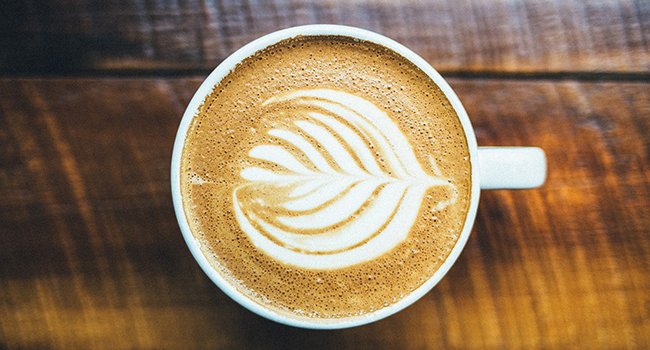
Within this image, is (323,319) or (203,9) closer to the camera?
(323,319)

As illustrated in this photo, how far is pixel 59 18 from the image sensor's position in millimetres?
987

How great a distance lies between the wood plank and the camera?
99cm

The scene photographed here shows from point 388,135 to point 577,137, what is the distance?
53 cm

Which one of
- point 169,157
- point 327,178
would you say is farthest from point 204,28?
point 327,178

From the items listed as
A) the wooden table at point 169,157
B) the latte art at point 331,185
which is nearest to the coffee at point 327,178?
the latte art at point 331,185

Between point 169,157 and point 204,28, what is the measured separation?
1.02 feet

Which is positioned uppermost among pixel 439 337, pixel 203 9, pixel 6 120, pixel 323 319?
pixel 203 9

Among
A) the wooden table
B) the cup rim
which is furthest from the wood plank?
the cup rim

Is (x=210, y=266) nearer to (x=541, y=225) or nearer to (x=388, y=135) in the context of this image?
(x=388, y=135)

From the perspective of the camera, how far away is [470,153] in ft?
2.57

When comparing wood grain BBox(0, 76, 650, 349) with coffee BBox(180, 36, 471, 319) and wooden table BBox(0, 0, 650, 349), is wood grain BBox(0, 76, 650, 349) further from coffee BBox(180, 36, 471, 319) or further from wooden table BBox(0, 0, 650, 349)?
coffee BBox(180, 36, 471, 319)

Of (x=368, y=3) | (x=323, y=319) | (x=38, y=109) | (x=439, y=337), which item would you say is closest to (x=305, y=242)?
(x=323, y=319)

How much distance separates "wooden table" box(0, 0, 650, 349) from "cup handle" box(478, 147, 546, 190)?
7.4 inches

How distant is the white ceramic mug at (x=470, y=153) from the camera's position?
2.50 feet
